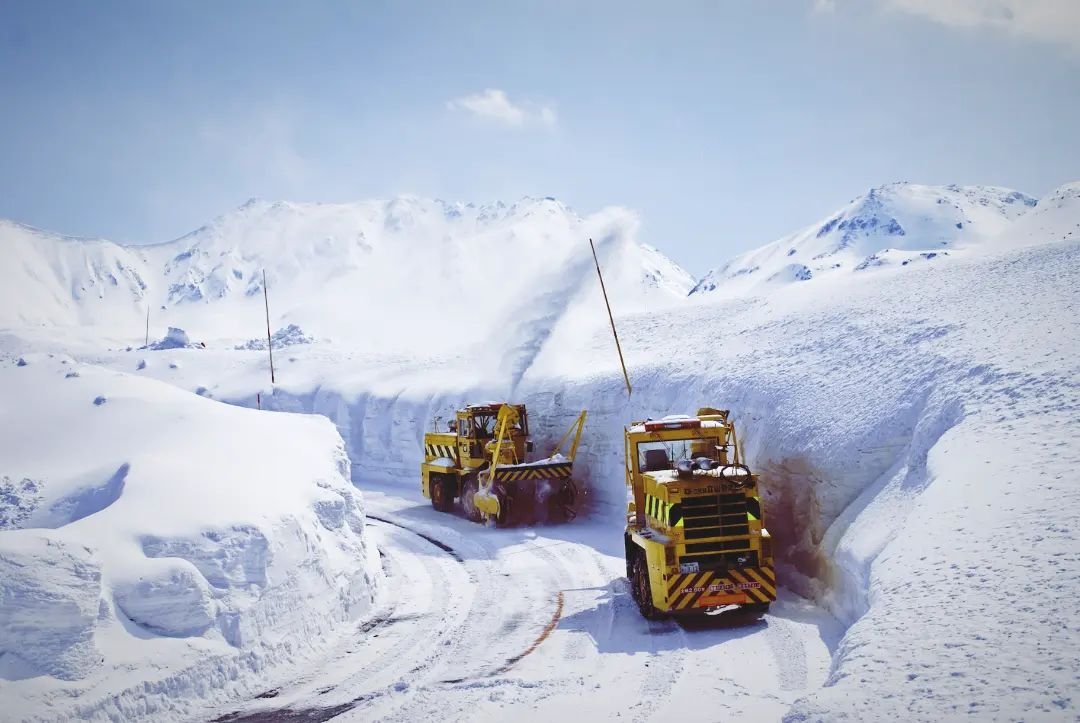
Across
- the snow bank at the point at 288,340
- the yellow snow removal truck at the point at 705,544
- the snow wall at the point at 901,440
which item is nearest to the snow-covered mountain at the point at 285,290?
the snow bank at the point at 288,340

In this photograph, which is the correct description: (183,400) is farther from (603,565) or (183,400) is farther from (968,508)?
(968,508)

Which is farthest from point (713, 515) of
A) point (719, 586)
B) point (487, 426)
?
point (487, 426)

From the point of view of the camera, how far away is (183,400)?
13.9 metres

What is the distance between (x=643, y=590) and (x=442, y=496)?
41.8 ft

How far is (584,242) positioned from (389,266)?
543 ft

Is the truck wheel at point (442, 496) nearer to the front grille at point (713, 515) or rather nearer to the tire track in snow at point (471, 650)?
the tire track in snow at point (471, 650)

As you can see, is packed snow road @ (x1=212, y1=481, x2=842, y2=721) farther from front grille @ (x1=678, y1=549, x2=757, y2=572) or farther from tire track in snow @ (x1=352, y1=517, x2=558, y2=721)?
front grille @ (x1=678, y1=549, x2=757, y2=572)

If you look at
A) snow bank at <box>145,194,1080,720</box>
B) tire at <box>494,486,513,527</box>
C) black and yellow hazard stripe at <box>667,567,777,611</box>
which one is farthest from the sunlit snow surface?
tire at <box>494,486,513,527</box>

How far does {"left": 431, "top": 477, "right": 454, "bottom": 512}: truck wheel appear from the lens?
23.6 meters

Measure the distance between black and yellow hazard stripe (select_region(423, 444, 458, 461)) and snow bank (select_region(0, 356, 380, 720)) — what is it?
8.76 metres

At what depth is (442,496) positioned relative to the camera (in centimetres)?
2370

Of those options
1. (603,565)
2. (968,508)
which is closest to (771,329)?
(603,565)

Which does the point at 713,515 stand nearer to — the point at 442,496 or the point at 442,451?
the point at 442,496

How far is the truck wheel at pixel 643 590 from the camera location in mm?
11703
